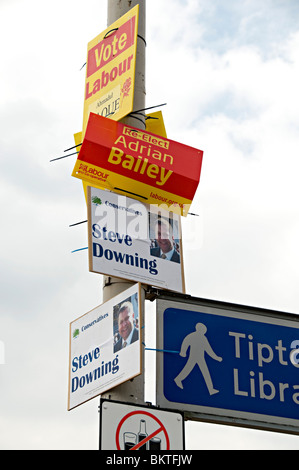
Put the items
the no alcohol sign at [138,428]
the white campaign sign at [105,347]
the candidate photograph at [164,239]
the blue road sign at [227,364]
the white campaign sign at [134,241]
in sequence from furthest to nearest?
the candidate photograph at [164,239], the white campaign sign at [134,241], the blue road sign at [227,364], the white campaign sign at [105,347], the no alcohol sign at [138,428]

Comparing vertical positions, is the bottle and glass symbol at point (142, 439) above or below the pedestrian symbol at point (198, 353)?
below

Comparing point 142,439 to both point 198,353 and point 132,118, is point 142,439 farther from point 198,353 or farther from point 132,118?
point 132,118

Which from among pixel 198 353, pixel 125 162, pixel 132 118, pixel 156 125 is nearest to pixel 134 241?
pixel 125 162

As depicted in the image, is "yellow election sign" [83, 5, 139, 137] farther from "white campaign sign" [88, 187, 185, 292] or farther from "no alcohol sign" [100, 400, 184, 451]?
"no alcohol sign" [100, 400, 184, 451]

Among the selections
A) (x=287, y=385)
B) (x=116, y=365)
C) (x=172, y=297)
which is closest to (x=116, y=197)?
(x=172, y=297)

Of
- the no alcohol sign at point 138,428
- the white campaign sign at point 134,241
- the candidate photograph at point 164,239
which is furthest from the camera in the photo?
the candidate photograph at point 164,239

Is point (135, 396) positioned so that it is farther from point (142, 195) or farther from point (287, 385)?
point (142, 195)

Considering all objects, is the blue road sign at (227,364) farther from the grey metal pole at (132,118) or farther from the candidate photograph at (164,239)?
the candidate photograph at (164,239)

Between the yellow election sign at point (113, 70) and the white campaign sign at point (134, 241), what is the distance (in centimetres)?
Result: 103

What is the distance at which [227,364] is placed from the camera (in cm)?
812

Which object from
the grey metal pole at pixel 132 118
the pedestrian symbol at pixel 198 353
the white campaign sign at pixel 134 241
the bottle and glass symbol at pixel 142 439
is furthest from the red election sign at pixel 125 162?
the bottle and glass symbol at pixel 142 439

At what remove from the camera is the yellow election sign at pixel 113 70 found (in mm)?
9188

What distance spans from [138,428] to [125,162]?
295 cm

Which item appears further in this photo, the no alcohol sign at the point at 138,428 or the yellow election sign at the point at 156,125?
the yellow election sign at the point at 156,125
